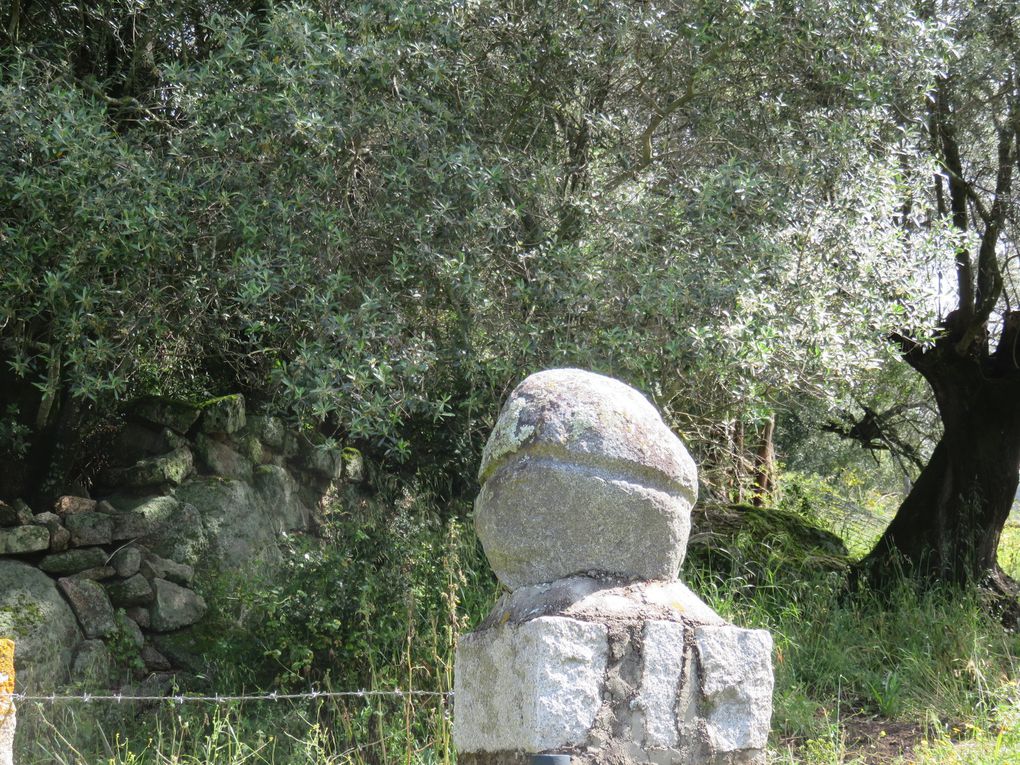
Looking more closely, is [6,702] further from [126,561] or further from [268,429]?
[268,429]

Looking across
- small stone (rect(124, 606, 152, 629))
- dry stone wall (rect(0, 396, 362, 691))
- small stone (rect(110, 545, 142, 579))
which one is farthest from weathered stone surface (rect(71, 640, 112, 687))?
small stone (rect(110, 545, 142, 579))

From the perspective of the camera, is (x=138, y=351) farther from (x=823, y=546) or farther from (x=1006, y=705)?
(x=823, y=546)

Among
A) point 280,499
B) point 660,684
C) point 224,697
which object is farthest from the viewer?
point 280,499

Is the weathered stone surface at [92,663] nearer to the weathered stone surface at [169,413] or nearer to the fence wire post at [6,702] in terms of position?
the weathered stone surface at [169,413]

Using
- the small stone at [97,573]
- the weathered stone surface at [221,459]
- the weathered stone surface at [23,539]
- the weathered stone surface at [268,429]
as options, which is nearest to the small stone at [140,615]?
the small stone at [97,573]

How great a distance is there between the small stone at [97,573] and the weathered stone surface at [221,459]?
3.29 ft

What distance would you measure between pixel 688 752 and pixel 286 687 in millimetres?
3584

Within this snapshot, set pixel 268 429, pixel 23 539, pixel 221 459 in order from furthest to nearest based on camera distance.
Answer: pixel 268 429
pixel 221 459
pixel 23 539

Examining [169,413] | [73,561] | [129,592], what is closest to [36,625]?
[73,561]

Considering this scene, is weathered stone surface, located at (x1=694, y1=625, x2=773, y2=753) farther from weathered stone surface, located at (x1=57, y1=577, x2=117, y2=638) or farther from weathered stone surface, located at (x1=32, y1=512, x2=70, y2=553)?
weathered stone surface, located at (x1=32, y1=512, x2=70, y2=553)

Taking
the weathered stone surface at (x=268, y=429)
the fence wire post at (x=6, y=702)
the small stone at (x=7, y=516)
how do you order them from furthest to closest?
1. the weathered stone surface at (x=268, y=429)
2. the small stone at (x=7, y=516)
3. the fence wire post at (x=6, y=702)

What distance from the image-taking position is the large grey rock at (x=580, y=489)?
3219mm

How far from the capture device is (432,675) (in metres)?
5.98

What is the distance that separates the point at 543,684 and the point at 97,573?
176 inches
